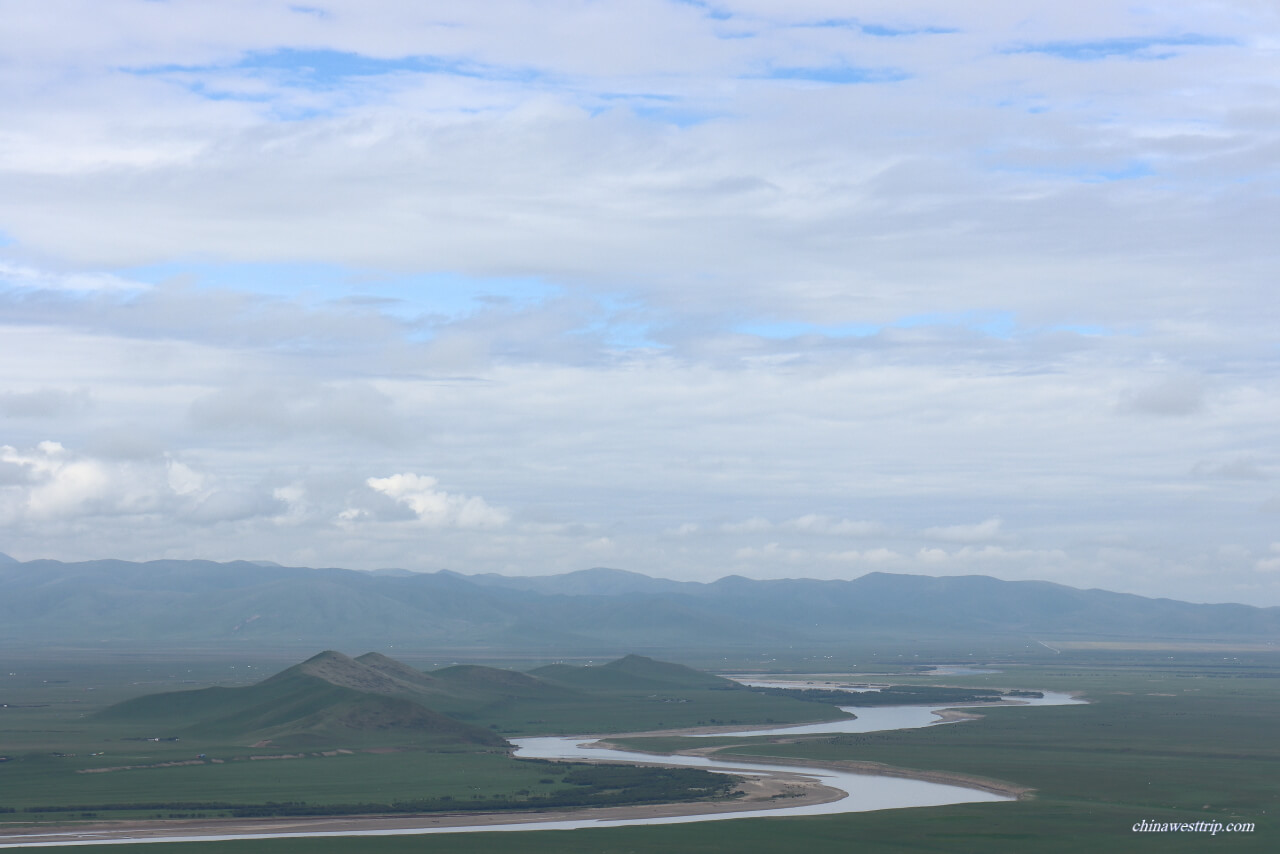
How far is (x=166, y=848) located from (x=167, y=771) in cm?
4264

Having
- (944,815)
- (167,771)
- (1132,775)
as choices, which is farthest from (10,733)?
(1132,775)

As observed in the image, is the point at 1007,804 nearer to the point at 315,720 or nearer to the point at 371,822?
the point at 371,822

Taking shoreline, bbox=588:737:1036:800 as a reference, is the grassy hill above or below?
above

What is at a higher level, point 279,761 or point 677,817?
point 279,761

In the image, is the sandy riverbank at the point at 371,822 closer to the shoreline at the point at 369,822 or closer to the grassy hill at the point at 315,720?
the shoreline at the point at 369,822

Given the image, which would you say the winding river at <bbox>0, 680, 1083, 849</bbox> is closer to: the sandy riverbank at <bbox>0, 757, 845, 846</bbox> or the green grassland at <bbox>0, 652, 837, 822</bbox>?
the sandy riverbank at <bbox>0, 757, 845, 846</bbox>

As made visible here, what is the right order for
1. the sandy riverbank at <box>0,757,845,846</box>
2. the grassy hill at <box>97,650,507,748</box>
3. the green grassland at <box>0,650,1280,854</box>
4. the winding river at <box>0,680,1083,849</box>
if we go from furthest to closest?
the grassy hill at <box>97,650,507,748</box>, the sandy riverbank at <box>0,757,845,846</box>, the winding river at <box>0,680,1083,849</box>, the green grassland at <box>0,650,1280,854</box>

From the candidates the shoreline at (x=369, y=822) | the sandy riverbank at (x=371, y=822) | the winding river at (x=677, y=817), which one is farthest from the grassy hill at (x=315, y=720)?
the sandy riverbank at (x=371, y=822)

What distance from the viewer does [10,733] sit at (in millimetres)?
172625

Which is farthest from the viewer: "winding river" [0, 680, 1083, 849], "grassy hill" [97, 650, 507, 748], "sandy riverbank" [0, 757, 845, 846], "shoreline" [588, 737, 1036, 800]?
"grassy hill" [97, 650, 507, 748]

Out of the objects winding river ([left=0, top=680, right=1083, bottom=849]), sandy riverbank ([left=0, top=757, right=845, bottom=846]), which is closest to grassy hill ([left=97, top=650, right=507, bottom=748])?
winding river ([left=0, top=680, right=1083, bottom=849])

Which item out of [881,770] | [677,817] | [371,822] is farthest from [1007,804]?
[371,822]

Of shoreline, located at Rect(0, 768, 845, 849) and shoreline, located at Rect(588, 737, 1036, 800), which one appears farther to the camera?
shoreline, located at Rect(588, 737, 1036, 800)

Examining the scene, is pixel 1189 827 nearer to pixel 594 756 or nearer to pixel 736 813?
pixel 736 813
